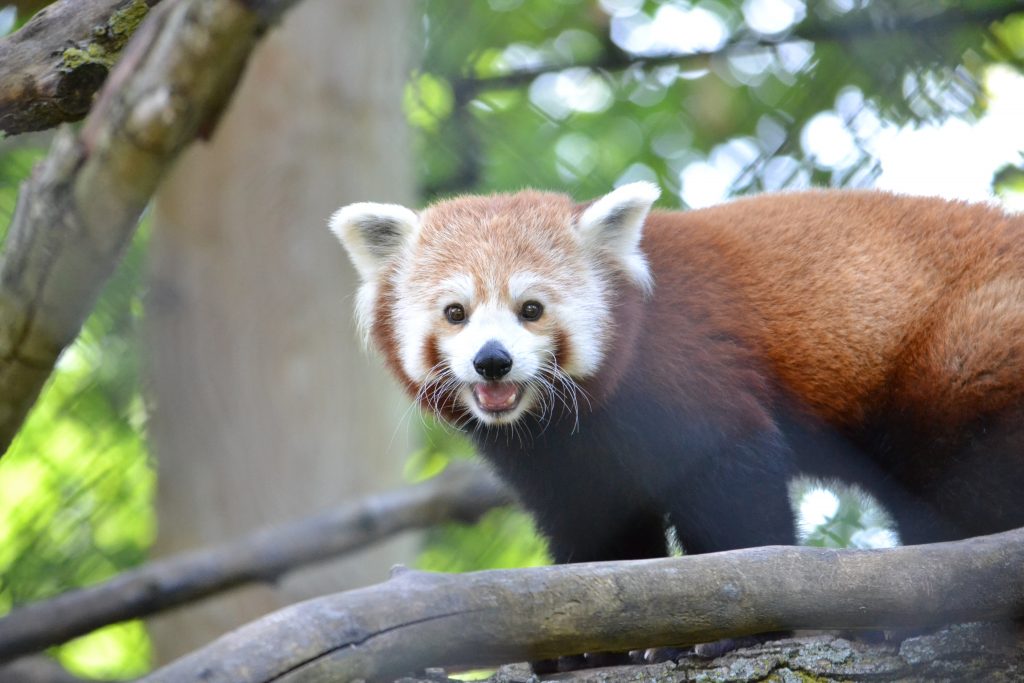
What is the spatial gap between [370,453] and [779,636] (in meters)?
2.44

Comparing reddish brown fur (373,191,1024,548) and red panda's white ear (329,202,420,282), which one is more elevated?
red panda's white ear (329,202,420,282)

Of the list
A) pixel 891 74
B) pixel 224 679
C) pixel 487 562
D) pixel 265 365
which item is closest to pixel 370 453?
pixel 265 365

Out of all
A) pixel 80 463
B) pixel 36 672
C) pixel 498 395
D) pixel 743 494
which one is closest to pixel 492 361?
pixel 498 395

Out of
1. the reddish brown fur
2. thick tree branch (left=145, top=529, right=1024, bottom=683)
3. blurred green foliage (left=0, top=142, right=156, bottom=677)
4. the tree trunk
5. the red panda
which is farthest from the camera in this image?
blurred green foliage (left=0, top=142, right=156, bottom=677)

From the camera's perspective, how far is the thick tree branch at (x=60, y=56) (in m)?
2.15

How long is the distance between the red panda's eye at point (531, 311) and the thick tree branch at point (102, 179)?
0.94 meters

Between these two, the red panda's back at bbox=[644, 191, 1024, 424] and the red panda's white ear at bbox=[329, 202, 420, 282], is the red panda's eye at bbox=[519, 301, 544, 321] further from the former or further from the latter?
the red panda's white ear at bbox=[329, 202, 420, 282]

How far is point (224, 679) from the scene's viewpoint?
5.03 feet

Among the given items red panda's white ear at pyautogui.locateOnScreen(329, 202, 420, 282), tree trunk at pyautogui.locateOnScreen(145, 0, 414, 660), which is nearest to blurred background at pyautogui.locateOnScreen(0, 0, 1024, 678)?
tree trunk at pyautogui.locateOnScreen(145, 0, 414, 660)

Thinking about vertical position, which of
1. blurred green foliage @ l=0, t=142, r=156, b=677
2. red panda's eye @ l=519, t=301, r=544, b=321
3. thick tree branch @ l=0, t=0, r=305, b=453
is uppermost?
thick tree branch @ l=0, t=0, r=305, b=453

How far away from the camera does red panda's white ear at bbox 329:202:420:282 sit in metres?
3.06

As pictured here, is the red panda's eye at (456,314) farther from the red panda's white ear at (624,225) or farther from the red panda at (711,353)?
the red panda's white ear at (624,225)

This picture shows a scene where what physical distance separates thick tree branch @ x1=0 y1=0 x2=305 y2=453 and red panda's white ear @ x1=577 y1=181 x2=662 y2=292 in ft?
3.14

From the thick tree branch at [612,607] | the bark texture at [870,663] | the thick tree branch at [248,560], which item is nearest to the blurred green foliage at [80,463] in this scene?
the thick tree branch at [248,560]
